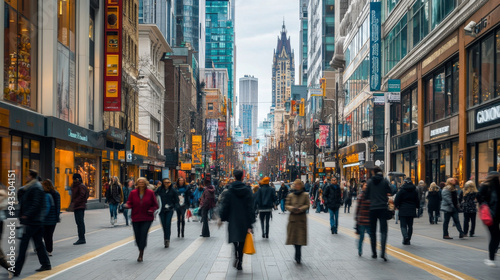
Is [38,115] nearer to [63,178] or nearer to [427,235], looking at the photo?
[63,178]

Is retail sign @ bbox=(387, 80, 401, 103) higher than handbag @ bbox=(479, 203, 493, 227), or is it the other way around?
retail sign @ bbox=(387, 80, 401, 103)

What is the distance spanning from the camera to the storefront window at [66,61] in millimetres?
32656

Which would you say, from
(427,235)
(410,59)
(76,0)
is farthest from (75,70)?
(427,235)

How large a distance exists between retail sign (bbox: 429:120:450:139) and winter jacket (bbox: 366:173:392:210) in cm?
2080

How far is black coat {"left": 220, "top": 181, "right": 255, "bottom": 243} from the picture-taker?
1140 cm

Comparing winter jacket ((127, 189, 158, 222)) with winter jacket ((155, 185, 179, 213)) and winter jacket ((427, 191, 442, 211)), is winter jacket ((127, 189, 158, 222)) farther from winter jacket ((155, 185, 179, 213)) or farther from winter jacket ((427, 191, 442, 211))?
winter jacket ((427, 191, 442, 211))

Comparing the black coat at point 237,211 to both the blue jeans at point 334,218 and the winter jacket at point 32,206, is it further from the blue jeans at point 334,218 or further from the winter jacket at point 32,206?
the blue jeans at point 334,218

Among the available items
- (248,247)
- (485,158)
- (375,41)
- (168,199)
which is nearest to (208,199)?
(168,199)

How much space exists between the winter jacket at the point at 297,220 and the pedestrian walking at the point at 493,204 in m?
3.39

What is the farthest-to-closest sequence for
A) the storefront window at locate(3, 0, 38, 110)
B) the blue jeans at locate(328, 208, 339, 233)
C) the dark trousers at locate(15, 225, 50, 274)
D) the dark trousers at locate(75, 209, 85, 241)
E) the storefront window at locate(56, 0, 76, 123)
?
1. the storefront window at locate(56, 0, 76, 123)
2. the storefront window at locate(3, 0, 38, 110)
3. the blue jeans at locate(328, 208, 339, 233)
4. the dark trousers at locate(75, 209, 85, 241)
5. the dark trousers at locate(15, 225, 50, 274)

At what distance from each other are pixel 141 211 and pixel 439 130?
82.5 feet

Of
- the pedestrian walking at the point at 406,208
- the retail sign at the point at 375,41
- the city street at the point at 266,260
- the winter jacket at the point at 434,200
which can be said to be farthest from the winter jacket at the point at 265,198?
the retail sign at the point at 375,41

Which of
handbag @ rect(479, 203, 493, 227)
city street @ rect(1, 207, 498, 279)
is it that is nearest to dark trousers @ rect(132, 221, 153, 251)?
city street @ rect(1, 207, 498, 279)

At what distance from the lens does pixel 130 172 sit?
57.2 m
